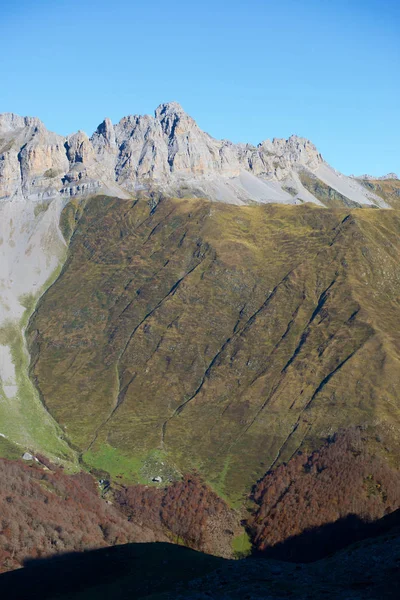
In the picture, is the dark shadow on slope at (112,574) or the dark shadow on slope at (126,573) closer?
the dark shadow on slope at (126,573)

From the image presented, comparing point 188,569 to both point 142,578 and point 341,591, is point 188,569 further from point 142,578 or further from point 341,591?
point 341,591

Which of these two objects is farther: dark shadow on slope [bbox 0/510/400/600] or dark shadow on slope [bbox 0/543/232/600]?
dark shadow on slope [bbox 0/543/232/600]

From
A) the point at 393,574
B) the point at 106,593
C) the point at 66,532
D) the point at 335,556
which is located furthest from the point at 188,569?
the point at 66,532

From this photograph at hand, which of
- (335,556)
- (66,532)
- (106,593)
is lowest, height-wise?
(66,532)

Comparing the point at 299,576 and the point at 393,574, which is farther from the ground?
the point at 393,574

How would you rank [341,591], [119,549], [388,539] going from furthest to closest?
[119,549]
[388,539]
[341,591]

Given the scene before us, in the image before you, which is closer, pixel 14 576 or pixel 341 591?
pixel 341 591

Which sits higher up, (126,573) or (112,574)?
(126,573)

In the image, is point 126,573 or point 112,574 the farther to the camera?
point 112,574
